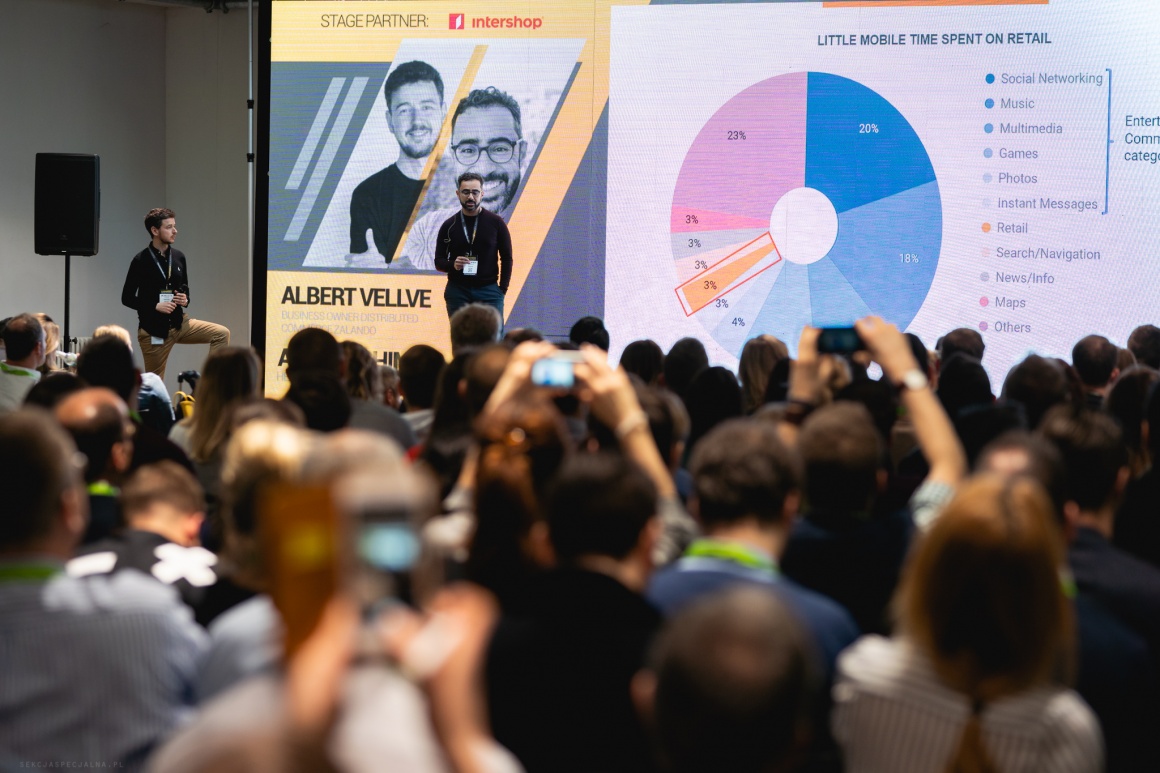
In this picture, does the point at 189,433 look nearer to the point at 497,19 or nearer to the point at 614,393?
the point at 614,393

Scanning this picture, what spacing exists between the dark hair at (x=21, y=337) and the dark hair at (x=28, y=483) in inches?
144

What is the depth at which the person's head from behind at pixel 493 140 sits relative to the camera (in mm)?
8102

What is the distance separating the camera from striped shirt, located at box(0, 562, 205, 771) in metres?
1.82

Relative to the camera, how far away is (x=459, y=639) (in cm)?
96

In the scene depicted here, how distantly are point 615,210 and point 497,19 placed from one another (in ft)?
4.75

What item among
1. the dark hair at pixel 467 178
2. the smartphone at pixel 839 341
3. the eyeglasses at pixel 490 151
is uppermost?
the eyeglasses at pixel 490 151

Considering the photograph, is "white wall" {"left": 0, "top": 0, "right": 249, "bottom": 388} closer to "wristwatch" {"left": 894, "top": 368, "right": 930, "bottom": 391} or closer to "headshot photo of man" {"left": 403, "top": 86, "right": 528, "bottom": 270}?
"headshot photo of man" {"left": 403, "top": 86, "right": 528, "bottom": 270}

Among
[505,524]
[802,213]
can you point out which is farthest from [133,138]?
[505,524]

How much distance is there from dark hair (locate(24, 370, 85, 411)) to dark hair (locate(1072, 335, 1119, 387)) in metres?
3.49

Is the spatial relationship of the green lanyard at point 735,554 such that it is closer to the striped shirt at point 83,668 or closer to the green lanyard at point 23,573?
the striped shirt at point 83,668

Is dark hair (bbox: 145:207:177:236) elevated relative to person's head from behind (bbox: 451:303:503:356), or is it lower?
elevated

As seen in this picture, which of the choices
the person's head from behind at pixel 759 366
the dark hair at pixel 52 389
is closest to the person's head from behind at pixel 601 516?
the dark hair at pixel 52 389

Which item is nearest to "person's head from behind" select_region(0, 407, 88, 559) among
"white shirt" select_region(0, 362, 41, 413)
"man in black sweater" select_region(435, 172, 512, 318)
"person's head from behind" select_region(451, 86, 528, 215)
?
"white shirt" select_region(0, 362, 41, 413)

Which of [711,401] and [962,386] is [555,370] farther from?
[962,386]
